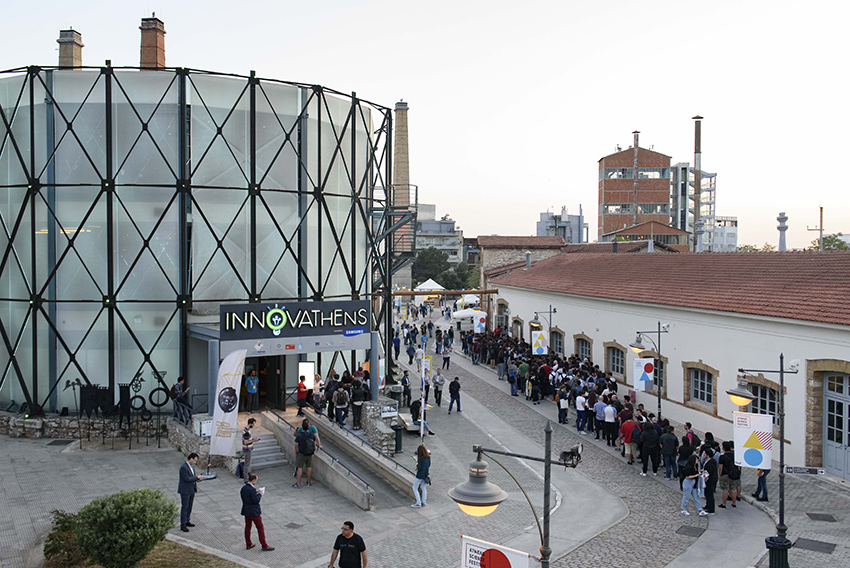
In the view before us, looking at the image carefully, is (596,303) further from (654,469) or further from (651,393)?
(654,469)

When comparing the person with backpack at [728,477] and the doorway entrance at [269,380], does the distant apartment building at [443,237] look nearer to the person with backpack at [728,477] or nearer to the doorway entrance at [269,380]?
the doorway entrance at [269,380]

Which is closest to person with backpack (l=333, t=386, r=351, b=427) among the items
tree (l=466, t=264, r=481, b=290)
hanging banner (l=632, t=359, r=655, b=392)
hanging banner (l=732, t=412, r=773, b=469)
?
Result: hanging banner (l=632, t=359, r=655, b=392)

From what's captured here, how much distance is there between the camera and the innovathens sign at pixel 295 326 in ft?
68.3

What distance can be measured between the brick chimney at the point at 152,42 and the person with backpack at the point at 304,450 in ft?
53.0

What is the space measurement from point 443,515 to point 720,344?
428 inches

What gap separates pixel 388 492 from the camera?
56.1ft

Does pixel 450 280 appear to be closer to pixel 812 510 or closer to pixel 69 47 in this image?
pixel 69 47

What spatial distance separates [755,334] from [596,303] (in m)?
10.4

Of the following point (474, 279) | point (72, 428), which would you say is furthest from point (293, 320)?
point (474, 279)

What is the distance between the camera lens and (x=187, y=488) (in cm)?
1401

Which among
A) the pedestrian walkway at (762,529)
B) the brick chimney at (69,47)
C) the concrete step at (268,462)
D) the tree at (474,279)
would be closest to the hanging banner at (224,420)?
the concrete step at (268,462)

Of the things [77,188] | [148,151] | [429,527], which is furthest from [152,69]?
[429,527]

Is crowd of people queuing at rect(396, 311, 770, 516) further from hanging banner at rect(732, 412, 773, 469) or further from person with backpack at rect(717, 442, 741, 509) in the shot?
hanging banner at rect(732, 412, 773, 469)

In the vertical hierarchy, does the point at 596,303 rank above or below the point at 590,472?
above
